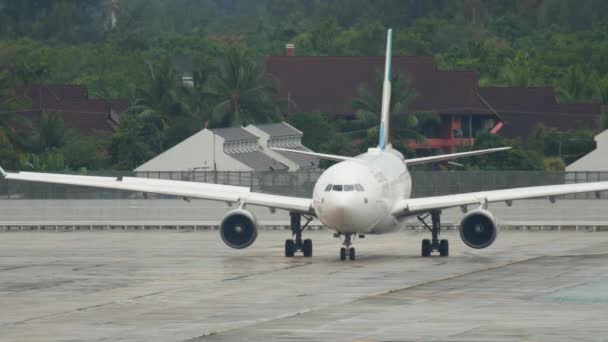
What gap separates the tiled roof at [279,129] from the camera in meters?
99.2

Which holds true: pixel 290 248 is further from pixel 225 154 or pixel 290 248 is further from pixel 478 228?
pixel 225 154

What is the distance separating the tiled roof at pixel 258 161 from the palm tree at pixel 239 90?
877cm

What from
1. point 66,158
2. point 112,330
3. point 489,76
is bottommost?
point 112,330

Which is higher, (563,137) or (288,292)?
(563,137)

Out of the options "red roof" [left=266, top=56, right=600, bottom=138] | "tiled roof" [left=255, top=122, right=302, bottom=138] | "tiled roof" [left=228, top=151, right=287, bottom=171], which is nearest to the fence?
"tiled roof" [left=228, top=151, right=287, bottom=171]

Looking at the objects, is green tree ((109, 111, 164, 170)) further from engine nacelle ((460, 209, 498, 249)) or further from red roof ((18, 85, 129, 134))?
engine nacelle ((460, 209, 498, 249))

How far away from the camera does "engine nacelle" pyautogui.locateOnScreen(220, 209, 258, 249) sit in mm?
49000

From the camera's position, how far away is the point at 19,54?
5935 inches

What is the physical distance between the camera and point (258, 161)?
92562 millimetres

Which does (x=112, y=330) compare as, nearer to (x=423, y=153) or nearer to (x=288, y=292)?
(x=288, y=292)

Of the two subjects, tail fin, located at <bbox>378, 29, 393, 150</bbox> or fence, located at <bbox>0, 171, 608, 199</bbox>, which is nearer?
tail fin, located at <bbox>378, 29, 393, 150</bbox>

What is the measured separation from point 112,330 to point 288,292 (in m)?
7.98

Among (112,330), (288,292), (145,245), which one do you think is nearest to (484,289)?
(288,292)

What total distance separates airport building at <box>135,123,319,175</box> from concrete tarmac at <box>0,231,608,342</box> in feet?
96.6
